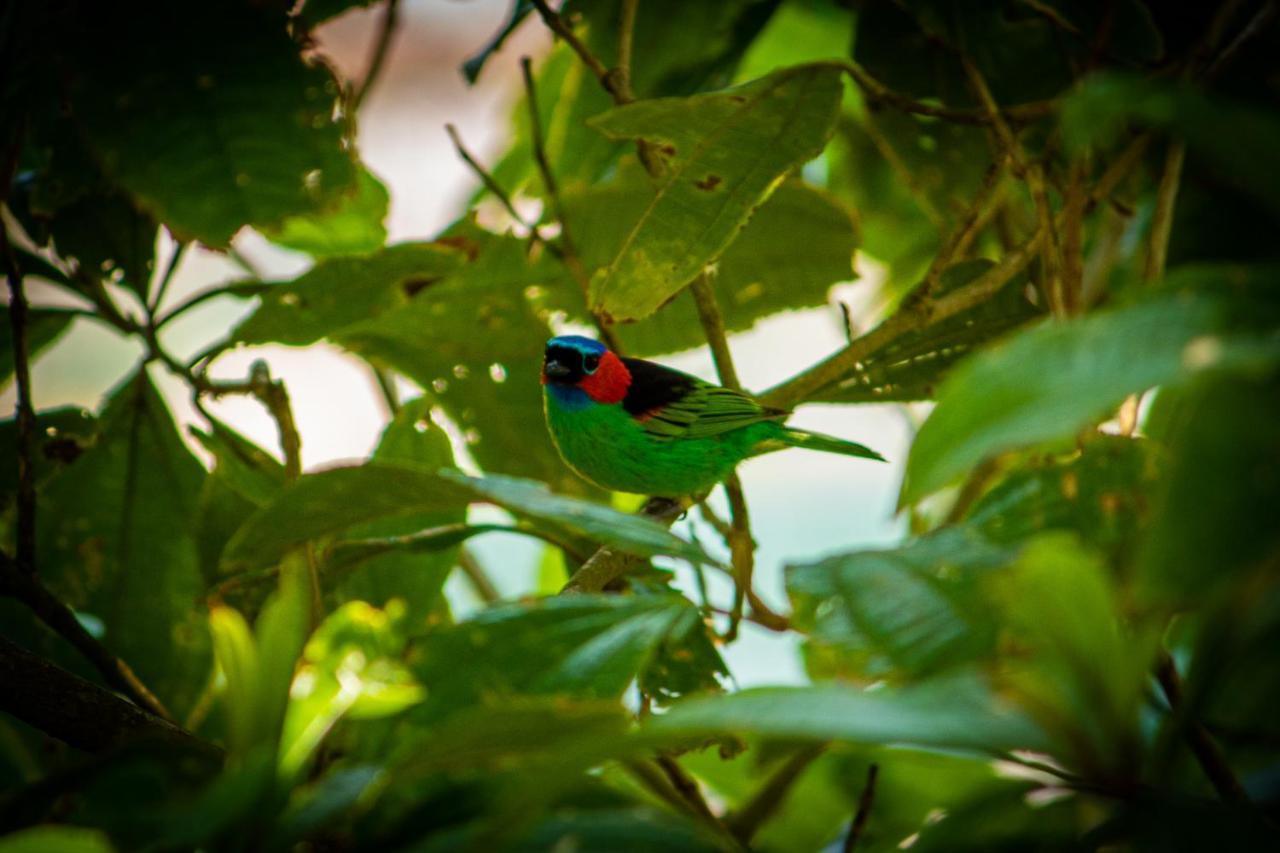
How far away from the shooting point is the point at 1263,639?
2.96 ft

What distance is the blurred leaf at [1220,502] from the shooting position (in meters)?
0.79

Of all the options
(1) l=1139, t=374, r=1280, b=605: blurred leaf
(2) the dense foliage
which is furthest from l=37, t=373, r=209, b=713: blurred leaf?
(1) l=1139, t=374, r=1280, b=605: blurred leaf

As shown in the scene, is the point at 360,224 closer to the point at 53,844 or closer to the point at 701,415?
the point at 701,415

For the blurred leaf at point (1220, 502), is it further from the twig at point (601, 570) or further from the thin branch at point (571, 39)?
the thin branch at point (571, 39)

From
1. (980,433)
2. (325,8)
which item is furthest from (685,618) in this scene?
(325,8)

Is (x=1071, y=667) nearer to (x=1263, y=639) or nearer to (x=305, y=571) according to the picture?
(x=1263, y=639)

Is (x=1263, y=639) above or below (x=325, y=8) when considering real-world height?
below

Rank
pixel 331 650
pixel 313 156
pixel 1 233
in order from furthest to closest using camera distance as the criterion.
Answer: pixel 313 156, pixel 1 233, pixel 331 650

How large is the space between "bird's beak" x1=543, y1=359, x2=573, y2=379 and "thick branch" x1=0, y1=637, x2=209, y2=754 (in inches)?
68.4

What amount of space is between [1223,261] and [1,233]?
274 cm

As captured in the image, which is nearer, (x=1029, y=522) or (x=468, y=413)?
(x=1029, y=522)

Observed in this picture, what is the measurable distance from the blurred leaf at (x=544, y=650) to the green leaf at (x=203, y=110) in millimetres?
1087

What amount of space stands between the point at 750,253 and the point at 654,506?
87 cm

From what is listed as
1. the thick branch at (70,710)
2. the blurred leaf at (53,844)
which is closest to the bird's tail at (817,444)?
the thick branch at (70,710)
